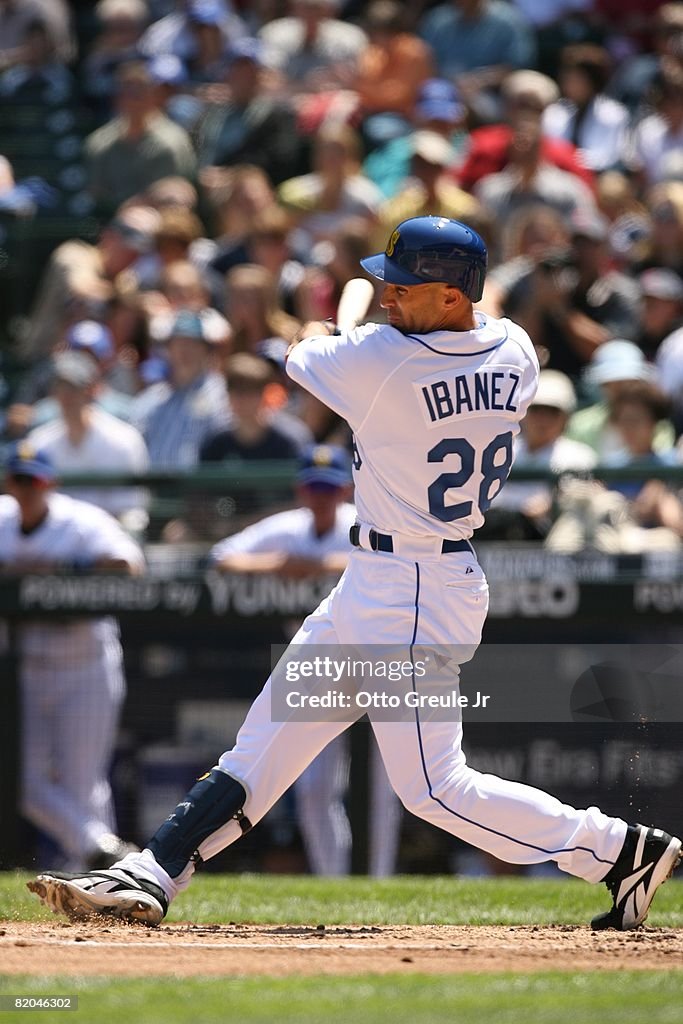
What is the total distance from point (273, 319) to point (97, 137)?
3.07m

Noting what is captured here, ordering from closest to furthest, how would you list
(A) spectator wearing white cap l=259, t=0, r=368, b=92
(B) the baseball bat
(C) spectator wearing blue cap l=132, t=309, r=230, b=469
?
(B) the baseball bat
(C) spectator wearing blue cap l=132, t=309, r=230, b=469
(A) spectator wearing white cap l=259, t=0, r=368, b=92

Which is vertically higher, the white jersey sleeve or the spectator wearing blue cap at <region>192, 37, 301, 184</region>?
the spectator wearing blue cap at <region>192, 37, 301, 184</region>

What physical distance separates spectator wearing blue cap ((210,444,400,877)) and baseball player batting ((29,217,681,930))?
2597 millimetres

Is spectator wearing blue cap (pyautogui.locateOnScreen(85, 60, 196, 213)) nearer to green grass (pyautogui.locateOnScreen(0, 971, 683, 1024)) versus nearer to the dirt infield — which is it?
the dirt infield

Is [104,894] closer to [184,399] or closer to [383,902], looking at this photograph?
[383,902]

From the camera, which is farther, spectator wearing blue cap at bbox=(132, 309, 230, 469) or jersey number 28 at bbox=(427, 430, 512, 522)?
spectator wearing blue cap at bbox=(132, 309, 230, 469)

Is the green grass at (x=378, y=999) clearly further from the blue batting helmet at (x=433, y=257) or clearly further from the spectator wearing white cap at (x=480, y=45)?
the spectator wearing white cap at (x=480, y=45)

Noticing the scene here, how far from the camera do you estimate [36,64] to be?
13125 mm

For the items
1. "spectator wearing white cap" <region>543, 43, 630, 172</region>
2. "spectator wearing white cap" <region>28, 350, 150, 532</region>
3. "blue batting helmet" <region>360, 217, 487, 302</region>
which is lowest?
"spectator wearing white cap" <region>28, 350, 150, 532</region>

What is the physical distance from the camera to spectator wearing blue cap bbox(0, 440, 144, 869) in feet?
26.1

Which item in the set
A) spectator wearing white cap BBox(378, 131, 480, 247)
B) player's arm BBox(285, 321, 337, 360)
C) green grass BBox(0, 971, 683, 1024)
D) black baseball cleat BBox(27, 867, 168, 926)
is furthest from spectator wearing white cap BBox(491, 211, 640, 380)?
green grass BBox(0, 971, 683, 1024)

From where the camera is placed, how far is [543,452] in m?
8.48

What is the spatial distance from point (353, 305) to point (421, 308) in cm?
A: 35

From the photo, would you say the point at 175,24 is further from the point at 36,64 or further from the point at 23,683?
the point at 23,683
